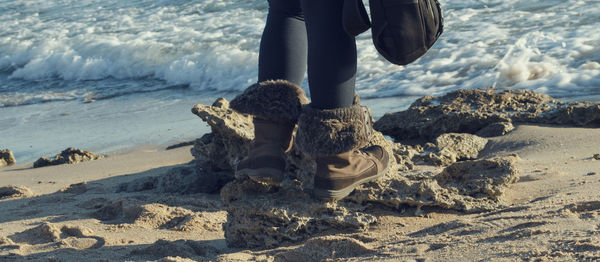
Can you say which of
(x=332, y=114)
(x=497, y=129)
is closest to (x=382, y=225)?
(x=332, y=114)

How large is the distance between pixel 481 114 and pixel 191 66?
18.2 feet

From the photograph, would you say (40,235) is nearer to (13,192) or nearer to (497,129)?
(13,192)

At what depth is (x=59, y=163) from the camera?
522 centimetres

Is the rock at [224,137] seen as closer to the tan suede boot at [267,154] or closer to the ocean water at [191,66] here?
the tan suede boot at [267,154]

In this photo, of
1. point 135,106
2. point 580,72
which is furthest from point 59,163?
point 580,72

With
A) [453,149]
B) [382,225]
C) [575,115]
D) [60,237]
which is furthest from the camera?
[575,115]

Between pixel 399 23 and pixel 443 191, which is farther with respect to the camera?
pixel 443 191

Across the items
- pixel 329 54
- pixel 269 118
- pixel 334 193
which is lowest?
pixel 334 193

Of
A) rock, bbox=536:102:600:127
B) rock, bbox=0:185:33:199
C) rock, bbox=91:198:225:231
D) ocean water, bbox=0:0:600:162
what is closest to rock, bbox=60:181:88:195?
rock, bbox=0:185:33:199

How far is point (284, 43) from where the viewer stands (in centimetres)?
260

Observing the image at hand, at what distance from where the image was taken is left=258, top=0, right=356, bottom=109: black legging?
240 centimetres

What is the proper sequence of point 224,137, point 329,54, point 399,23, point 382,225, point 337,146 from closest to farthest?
1. point 399,23
2. point 329,54
3. point 337,146
4. point 382,225
5. point 224,137

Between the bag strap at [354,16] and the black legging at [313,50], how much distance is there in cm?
8

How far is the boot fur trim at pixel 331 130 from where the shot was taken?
8.18 ft
